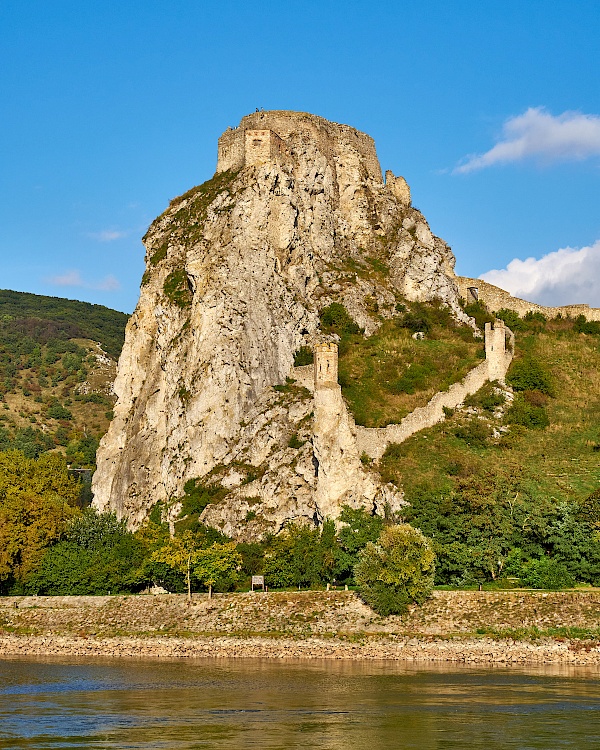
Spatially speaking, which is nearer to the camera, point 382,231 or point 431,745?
point 431,745

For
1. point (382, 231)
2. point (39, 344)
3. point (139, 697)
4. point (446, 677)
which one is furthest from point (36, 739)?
point (39, 344)

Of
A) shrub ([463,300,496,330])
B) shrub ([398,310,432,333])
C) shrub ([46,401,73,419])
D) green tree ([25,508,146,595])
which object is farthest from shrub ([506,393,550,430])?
shrub ([46,401,73,419])

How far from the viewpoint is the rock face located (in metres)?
73.5

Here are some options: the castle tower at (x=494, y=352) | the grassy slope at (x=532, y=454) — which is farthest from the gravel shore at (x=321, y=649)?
the castle tower at (x=494, y=352)

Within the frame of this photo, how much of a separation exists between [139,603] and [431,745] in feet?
113

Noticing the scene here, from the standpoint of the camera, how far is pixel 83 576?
2825 inches

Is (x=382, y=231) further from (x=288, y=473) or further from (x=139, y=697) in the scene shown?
(x=139, y=697)

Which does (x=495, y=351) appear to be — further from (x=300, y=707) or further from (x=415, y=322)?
(x=300, y=707)

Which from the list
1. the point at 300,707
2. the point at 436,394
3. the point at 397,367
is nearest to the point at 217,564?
the point at 436,394

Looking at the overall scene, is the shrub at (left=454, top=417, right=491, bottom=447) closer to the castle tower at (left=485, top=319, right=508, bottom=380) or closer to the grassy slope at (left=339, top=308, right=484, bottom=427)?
the grassy slope at (left=339, top=308, right=484, bottom=427)

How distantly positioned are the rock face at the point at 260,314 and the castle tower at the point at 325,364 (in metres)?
0.61

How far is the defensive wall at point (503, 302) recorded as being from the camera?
10412 cm

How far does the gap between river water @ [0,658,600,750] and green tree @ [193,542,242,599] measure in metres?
12.6

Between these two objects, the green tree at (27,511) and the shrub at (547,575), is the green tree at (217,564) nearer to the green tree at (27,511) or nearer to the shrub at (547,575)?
the green tree at (27,511)
